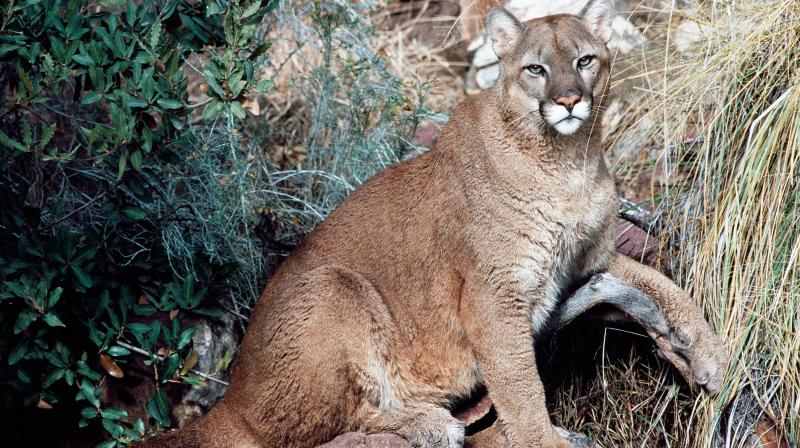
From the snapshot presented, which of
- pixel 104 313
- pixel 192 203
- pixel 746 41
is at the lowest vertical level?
pixel 104 313

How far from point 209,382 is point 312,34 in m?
3.10

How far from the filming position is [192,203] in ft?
17.7

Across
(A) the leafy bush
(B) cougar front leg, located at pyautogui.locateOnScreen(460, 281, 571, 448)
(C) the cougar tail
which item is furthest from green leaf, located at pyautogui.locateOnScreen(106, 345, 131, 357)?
(B) cougar front leg, located at pyautogui.locateOnScreen(460, 281, 571, 448)

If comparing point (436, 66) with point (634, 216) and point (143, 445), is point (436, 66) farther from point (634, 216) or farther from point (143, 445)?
point (143, 445)

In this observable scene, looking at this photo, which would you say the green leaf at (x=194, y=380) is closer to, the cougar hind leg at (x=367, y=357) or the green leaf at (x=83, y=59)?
the cougar hind leg at (x=367, y=357)

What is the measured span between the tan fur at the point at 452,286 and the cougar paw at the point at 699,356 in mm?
11

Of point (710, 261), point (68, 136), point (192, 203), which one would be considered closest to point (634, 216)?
point (710, 261)

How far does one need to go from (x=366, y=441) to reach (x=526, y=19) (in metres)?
4.53

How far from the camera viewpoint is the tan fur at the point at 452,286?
430 cm

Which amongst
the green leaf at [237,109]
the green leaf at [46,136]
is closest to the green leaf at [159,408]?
the green leaf at [46,136]

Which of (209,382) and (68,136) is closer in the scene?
(209,382)

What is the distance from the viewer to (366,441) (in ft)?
14.3

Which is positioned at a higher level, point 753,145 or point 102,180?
point 753,145

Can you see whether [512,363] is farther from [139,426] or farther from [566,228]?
[139,426]
